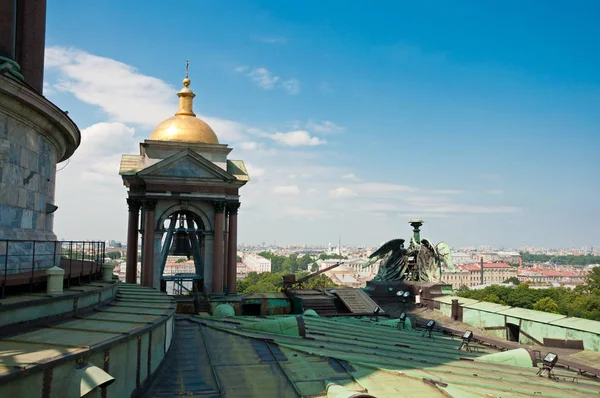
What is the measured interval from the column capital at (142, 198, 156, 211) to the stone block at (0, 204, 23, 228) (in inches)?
800

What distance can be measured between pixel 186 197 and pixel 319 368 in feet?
75.4

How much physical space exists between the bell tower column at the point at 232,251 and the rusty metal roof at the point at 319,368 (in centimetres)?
1765

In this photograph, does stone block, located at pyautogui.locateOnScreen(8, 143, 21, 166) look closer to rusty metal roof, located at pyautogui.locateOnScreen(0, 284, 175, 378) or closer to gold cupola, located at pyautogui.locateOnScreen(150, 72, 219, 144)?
rusty metal roof, located at pyautogui.locateOnScreen(0, 284, 175, 378)

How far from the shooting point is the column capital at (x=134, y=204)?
115 feet

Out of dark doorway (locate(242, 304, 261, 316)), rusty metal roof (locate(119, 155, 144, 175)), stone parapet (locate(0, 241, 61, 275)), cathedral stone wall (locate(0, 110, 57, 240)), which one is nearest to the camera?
stone parapet (locate(0, 241, 61, 275))

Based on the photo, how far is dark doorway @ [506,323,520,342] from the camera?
86.2 feet

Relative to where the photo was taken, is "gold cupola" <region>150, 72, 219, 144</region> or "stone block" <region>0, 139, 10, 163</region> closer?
"stone block" <region>0, 139, 10, 163</region>

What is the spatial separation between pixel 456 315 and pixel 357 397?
23.5 m

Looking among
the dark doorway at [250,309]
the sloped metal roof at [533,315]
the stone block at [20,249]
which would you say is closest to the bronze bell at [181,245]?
the dark doorway at [250,309]

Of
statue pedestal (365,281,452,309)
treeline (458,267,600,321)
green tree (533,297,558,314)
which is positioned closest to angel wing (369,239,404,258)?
statue pedestal (365,281,452,309)

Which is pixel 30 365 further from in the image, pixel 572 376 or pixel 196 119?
pixel 196 119

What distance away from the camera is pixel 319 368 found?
1238 centimetres

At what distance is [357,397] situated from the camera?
30.1 ft

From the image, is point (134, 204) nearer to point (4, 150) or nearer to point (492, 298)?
point (4, 150)
